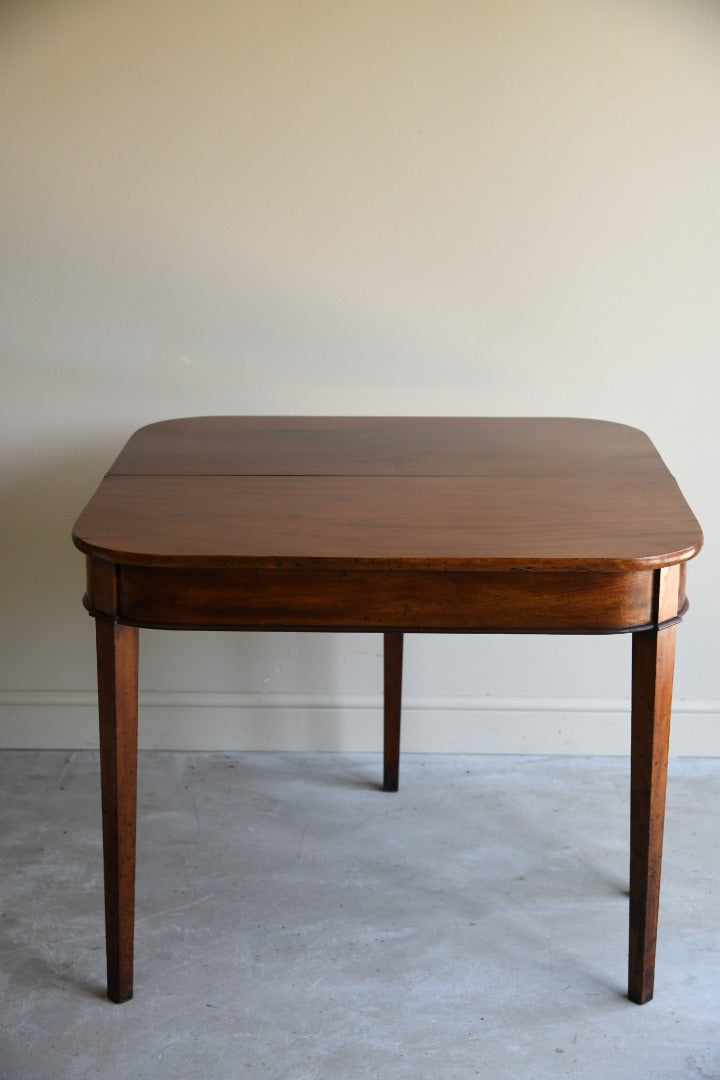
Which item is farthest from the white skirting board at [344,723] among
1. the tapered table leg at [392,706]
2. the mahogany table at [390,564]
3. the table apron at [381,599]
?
the table apron at [381,599]

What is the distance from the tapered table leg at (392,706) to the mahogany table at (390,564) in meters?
0.50

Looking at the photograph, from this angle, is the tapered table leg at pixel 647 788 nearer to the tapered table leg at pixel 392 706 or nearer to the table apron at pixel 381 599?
the table apron at pixel 381 599

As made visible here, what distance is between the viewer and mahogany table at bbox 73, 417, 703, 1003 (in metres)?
1.61

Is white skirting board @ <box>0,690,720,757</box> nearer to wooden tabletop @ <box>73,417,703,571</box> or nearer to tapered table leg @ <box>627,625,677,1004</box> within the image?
wooden tabletop @ <box>73,417,703,571</box>

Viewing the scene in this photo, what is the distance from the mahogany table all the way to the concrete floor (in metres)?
0.11

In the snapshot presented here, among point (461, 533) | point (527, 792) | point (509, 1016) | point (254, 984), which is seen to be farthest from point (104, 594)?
point (527, 792)

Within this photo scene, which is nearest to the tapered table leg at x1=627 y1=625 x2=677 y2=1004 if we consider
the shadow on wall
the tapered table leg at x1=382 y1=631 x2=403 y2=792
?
the tapered table leg at x1=382 y1=631 x2=403 y2=792

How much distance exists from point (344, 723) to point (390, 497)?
934 millimetres

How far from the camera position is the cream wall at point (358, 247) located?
2264 mm

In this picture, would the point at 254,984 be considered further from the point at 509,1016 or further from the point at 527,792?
the point at 527,792

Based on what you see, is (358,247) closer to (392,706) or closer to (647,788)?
(392,706)

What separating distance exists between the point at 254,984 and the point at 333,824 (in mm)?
501

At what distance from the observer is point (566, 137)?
7.54ft

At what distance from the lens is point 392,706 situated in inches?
95.5
